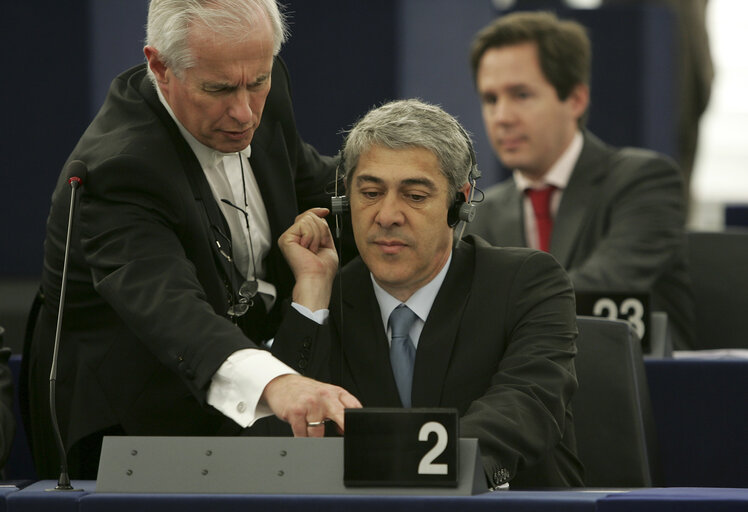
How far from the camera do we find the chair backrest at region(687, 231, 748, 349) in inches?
142

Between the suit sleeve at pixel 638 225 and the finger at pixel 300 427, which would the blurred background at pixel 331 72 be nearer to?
the suit sleeve at pixel 638 225

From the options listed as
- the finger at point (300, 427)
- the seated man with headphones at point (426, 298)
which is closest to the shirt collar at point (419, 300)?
the seated man with headphones at point (426, 298)

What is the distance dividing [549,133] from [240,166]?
1893 millimetres

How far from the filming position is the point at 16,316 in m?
3.32

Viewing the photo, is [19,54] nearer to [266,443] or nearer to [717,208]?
[266,443]

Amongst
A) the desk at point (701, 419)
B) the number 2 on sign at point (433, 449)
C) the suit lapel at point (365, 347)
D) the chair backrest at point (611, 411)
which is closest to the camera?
A: the number 2 on sign at point (433, 449)

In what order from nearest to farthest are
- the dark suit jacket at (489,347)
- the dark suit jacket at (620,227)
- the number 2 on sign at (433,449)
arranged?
the number 2 on sign at (433,449)
the dark suit jacket at (489,347)
the dark suit jacket at (620,227)

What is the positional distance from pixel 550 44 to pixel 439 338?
7.36 ft

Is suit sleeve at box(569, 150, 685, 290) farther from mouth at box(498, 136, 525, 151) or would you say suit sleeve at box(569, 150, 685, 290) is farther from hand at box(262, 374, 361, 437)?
hand at box(262, 374, 361, 437)

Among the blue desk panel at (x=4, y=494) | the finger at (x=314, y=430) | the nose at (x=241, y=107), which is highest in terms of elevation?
the nose at (x=241, y=107)

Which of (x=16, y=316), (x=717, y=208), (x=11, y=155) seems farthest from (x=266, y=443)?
(x=717, y=208)

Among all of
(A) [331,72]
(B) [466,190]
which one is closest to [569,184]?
(A) [331,72]

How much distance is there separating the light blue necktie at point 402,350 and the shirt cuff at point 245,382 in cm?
32

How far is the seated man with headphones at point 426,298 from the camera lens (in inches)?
80.4
